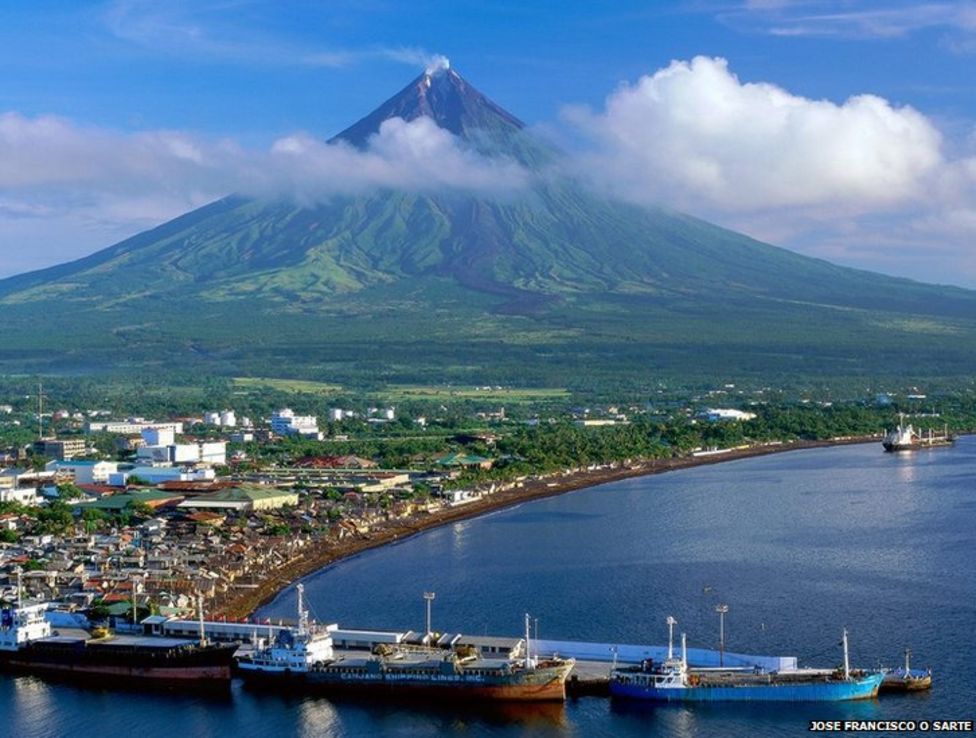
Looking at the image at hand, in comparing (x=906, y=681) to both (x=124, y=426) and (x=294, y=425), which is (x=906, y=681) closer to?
(x=294, y=425)

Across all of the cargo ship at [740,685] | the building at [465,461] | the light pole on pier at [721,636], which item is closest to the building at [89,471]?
the building at [465,461]

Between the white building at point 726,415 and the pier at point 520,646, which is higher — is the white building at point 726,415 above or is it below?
above

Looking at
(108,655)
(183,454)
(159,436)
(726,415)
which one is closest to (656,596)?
(108,655)

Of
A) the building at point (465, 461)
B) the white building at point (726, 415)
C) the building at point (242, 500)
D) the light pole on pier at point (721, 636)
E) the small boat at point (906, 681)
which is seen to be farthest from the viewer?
the white building at point (726, 415)

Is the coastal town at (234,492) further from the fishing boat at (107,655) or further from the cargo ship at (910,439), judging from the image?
the cargo ship at (910,439)

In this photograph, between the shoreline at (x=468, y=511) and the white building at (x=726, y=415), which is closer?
the shoreline at (x=468, y=511)
